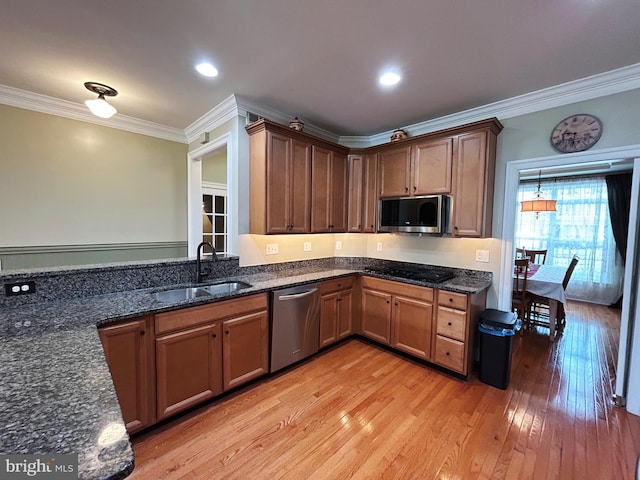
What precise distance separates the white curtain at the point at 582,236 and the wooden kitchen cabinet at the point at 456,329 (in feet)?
10.5

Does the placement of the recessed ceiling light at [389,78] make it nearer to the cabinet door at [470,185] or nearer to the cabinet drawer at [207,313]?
the cabinet door at [470,185]

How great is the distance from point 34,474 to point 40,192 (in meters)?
3.51

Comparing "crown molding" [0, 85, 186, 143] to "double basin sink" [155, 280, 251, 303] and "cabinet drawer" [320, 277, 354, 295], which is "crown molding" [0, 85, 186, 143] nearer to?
"double basin sink" [155, 280, 251, 303]

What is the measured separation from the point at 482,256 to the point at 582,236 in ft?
13.5

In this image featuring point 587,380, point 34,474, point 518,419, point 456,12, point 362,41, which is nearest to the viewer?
point 34,474

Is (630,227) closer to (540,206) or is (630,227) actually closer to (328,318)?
(540,206)

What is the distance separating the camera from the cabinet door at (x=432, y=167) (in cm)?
286

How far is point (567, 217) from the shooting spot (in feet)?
18.0

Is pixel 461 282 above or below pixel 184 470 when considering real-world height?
above

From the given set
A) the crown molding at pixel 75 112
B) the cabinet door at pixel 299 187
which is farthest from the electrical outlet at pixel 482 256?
the crown molding at pixel 75 112

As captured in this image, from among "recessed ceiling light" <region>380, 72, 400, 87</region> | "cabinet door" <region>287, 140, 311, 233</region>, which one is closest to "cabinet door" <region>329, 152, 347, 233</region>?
"cabinet door" <region>287, 140, 311, 233</region>

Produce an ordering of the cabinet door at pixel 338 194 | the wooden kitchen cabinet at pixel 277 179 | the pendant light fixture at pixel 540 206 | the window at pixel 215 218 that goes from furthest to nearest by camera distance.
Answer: the window at pixel 215 218 → the pendant light fixture at pixel 540 206 → the cabinet door at pixel 338 194 → the wooden kitchen cabinet at pixel 277 179

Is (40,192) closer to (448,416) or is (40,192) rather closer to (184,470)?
(184,470)

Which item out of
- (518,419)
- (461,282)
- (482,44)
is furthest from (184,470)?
(482,44)
